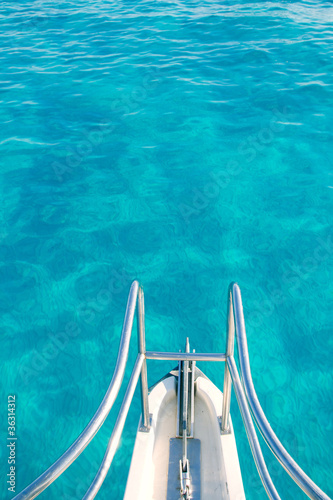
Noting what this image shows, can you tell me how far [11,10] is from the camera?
10602 millimetres

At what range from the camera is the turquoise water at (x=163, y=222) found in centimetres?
344

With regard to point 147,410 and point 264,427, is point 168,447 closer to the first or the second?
point 147,410

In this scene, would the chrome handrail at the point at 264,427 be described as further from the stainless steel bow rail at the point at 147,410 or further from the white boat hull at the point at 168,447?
the white boat hull at the point at 168,447

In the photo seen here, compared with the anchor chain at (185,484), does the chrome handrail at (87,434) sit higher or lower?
higher

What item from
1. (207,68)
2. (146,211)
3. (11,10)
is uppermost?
(11,10)

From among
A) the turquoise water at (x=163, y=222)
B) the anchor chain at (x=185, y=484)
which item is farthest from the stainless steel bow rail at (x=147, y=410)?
the turquoise water at (x=163, y=222)

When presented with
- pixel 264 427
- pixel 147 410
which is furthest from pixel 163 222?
pixel 264 427

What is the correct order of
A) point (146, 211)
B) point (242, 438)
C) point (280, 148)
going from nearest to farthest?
point (242, 438) → point (146, 211) → point (280, 148)

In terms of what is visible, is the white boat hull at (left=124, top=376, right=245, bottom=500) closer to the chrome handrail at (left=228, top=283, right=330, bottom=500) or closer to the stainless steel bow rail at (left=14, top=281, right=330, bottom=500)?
the stainless steel bow rail at (left=14, top=281, right=330, bottom=500)

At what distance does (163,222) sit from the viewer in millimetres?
5020

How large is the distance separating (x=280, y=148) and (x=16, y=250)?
3.96 metres

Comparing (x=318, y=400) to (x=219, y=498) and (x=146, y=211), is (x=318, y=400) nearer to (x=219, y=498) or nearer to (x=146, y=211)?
(x=219, y=498)

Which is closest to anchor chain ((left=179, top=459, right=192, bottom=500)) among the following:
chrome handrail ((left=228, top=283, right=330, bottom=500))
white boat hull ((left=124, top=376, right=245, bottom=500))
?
white boat hull ((left=124, top=376, right=245, bottom=500))

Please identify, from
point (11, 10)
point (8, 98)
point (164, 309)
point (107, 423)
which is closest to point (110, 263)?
point (164, 309)
